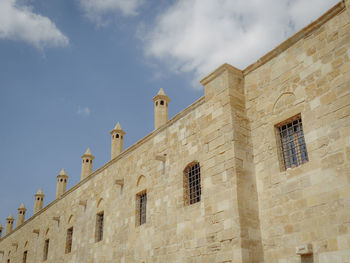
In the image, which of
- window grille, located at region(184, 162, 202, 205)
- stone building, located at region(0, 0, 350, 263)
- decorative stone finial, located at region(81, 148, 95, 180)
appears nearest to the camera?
stone building, located at region(0, 0, 350, 263)

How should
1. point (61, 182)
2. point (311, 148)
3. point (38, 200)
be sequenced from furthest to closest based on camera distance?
point (38, 200), point (61, 182), point (311, 148)

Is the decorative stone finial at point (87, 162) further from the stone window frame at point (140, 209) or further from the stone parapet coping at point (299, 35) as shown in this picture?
the stone parapet coping at point (299, 35)

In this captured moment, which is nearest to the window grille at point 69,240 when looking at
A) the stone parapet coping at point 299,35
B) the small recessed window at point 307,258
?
the stone parapet coping at point 299,35

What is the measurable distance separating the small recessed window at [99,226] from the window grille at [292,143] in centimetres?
977

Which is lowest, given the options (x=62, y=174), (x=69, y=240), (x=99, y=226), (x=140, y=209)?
(x=69, y=240)

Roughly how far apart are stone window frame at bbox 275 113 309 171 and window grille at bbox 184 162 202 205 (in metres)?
2.86

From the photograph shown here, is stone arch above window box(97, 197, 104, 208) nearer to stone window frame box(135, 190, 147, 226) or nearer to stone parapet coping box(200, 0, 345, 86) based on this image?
stone window frame box(135, 190, 147, 226)

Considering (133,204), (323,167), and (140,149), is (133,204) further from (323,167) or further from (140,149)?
(323,167)

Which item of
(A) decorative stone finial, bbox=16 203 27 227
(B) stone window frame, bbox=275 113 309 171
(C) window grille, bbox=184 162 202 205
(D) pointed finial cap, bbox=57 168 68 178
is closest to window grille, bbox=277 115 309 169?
(B) stone window frame, bbox=275 113 309 171

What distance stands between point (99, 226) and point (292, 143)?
34.0ft

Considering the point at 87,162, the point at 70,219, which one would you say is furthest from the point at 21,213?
the point at 70,219

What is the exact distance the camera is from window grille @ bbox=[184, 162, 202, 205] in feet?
38.4

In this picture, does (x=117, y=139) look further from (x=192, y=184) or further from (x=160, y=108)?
(x=192, y=184)

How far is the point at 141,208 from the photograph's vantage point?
14.4m
